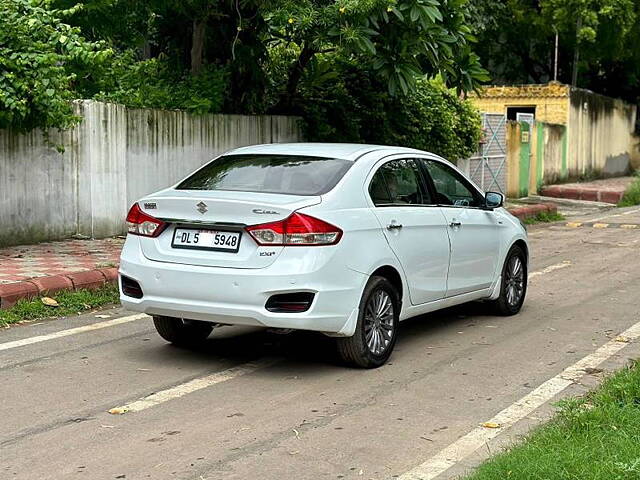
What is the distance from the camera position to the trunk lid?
Answer: 22.2 ft

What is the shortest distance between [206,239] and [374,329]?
138 centimetres

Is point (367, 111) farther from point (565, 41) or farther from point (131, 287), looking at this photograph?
point (565, 41)

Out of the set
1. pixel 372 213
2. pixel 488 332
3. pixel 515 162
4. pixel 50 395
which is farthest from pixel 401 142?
pixel 50 395

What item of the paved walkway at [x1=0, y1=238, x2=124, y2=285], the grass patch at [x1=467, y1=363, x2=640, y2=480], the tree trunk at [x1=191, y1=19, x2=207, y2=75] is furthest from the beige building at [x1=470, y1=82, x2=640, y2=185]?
the grass patch at [x1=467, y1=363, x2=640, y2=480]

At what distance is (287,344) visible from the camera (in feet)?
26.5

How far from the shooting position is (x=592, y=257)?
46.6 ft

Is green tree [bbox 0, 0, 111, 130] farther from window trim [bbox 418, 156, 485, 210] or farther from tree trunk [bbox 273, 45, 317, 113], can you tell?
tree trunk [bbox 273, 45, 317, 113]

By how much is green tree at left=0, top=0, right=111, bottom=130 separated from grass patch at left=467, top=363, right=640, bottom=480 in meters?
7.20

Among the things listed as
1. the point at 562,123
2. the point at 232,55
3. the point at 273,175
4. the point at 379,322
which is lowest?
the point at 379,322

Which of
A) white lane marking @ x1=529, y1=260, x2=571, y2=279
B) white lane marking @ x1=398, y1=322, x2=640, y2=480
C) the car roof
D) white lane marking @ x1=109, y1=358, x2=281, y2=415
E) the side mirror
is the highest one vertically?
the car roof

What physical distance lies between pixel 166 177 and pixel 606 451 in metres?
10.1

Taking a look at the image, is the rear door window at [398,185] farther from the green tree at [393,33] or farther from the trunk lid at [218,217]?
the green tree at [393,33]

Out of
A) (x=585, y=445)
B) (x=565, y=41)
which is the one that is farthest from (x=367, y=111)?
(x=565, y=41)

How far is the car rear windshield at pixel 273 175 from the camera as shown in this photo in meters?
7.31
